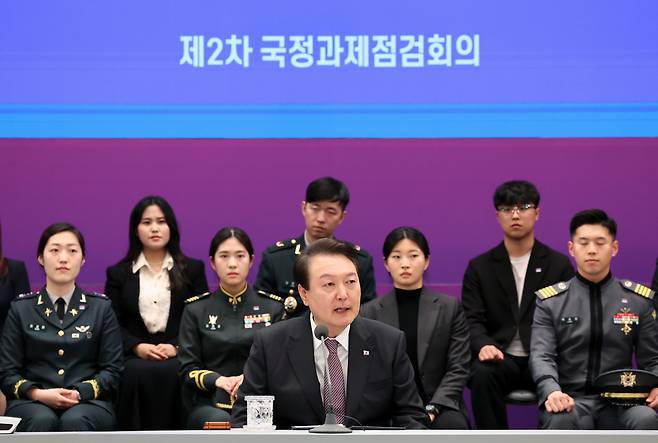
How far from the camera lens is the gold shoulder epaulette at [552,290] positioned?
→ 448 centimetres

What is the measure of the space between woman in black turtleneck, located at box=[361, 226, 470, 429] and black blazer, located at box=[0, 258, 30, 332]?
1.62m

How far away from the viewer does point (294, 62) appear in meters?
5.24

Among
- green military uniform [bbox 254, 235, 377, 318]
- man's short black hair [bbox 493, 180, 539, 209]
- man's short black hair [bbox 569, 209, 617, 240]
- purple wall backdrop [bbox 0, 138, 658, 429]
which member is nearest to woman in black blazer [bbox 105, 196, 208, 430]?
green military uniform [bbox 254, 235, 377, 318]

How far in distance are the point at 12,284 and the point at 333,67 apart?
1.89 metres

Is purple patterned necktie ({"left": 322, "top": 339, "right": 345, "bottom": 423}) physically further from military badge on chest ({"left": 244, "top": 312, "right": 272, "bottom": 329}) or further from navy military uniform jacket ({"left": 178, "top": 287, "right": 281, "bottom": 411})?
military badge on chest ({"left": 244, "top": 312, "right": 272, "bottom": 329})

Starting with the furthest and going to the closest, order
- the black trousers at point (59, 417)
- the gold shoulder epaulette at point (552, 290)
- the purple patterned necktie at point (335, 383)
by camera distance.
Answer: the gold shoulder epaulette at point (552, 290), the black trousers at point (59, 417), the purple patterned necktie at point (335, 383)

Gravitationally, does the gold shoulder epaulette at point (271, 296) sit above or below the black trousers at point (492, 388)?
above

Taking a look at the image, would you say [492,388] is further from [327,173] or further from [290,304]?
[327,173]

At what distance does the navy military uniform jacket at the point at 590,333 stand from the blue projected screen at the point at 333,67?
109 cm

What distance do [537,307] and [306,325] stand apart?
1.64 m

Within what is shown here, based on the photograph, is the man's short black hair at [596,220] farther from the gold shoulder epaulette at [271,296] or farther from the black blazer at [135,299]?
the black blazer at [135,299]

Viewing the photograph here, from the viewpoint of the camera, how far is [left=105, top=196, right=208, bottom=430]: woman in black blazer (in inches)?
181

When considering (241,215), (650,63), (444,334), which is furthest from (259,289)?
(650,63)

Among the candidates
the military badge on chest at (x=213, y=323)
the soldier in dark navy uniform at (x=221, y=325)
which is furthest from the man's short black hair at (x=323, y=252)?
the military badge on chest at (x=213, y=323)
